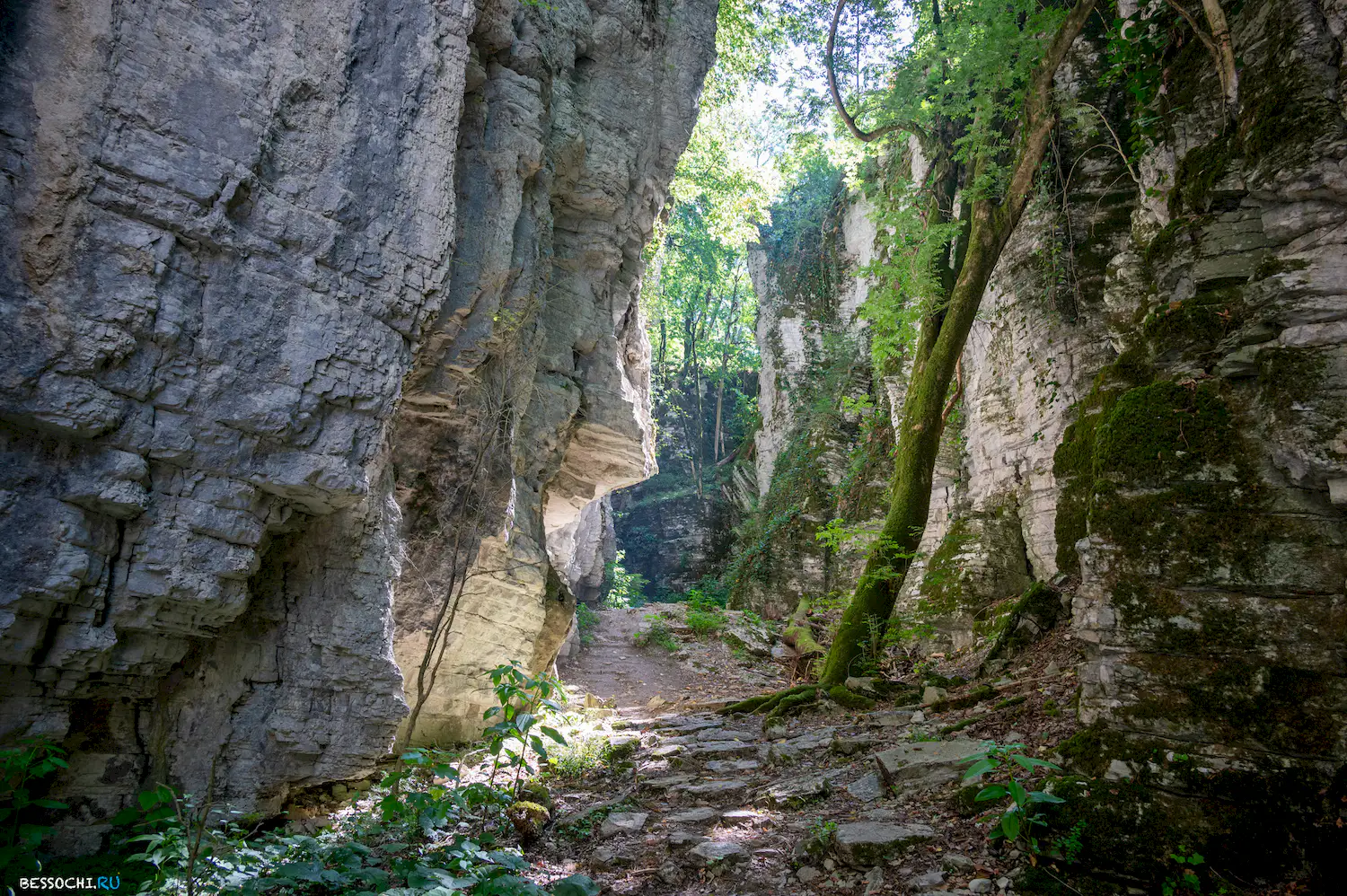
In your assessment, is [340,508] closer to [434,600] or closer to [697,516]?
[434,600]

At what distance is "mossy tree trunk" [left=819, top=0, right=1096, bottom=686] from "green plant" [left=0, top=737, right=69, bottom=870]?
6619 mm

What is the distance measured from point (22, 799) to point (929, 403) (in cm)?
815

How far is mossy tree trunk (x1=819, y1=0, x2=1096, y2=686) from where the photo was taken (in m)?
7.67

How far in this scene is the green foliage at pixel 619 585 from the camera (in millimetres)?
21312

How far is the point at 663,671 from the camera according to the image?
1345 centimetres

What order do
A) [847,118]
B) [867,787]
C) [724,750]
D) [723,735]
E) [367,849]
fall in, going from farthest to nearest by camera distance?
[847,118] < [723,735] < [724,750] < [867,787] < [367,849]

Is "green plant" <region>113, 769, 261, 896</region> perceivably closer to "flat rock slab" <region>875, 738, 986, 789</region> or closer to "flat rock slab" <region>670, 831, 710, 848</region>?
"flat rock slab" <region>670, 831, 710, 848</region>

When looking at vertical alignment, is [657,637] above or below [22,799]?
below

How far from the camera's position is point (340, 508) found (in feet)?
18.5

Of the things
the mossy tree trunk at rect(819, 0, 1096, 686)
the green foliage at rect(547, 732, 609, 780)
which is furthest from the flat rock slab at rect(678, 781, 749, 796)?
the mossy tree trunk at rect(819, 0, 1096, 686)

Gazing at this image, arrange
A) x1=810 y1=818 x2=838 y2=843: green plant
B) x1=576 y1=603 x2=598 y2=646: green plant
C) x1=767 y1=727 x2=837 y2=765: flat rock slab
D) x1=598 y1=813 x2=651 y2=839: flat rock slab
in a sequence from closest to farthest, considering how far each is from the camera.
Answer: x1=810 y1=818 x2=838 y2=843: green plant → x1=598 y1=813 x2=651 y2=839: flat rock slab → x1=767 y1=727 x2=837 y2=765: flat rock slab → x1=576 y1=603 x2=598 y2=646: green plant

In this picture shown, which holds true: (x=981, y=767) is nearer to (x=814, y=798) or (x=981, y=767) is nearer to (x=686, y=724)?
(x=814, y=798)

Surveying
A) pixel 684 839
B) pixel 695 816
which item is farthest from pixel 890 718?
pixel 684 839

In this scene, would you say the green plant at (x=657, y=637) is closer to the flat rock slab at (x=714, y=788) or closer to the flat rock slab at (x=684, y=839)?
the flat rock slab at (x=714, y=788)
